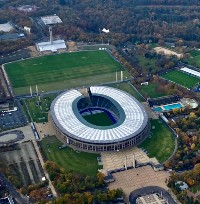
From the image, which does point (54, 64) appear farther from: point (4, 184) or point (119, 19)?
point (4, 184)

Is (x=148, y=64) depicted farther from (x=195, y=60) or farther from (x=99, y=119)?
(x=99, y=119)

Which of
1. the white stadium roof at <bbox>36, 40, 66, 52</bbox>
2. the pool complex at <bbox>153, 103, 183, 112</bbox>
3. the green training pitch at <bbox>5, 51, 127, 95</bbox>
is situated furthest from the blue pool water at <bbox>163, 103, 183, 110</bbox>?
the white stadium roof at <bbox>36, 40, 66, 52</bbox>

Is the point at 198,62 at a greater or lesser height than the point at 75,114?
lesser

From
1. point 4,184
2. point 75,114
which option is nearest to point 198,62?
point 75,114

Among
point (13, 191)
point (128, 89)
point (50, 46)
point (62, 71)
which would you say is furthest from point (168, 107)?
point (50, 46)

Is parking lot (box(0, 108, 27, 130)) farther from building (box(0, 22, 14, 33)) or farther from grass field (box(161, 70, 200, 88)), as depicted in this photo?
building (box(0, 22, 14, 33))

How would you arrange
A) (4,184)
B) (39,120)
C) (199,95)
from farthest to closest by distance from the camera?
(199,95) → (39,120) → (4,184)

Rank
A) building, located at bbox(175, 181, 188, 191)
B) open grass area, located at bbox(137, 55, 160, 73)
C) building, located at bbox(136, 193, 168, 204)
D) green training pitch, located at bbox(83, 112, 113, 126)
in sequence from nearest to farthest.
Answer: building, located at bbox(136, 193, 168, 204), building, located at bbox(175, 181, 188, 191), green training pitch, located at bbox(83, 112, 113, 126), open grass area, located at bbox(137, 55, 160, 73)
